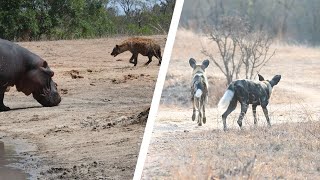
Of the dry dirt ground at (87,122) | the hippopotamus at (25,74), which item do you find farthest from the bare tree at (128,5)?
the hippopotamus at (25,74)

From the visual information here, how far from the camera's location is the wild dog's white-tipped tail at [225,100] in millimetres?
3633

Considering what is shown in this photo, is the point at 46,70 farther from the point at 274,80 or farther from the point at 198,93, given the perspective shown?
the point at 274,80

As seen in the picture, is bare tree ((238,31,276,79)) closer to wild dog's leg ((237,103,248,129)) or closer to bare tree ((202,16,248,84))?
bare tree ((202,16,248,84))

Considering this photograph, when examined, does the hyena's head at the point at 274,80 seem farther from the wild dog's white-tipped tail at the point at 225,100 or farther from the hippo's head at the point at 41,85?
the hippo's head at the point at 41,85

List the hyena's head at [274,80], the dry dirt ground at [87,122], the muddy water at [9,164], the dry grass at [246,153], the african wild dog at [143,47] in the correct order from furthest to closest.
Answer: the african wild dog at [143,47], the dry dirt ground at [87,122], the muddy water at [9,164], the hyena's head at [274,80], the dry grass at [246,153]

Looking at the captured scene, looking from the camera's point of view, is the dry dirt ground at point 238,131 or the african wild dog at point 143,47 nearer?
the dry dirt ground at point 238,131

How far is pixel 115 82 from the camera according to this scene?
10828 millimetres

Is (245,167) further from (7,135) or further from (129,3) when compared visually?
(129,3)

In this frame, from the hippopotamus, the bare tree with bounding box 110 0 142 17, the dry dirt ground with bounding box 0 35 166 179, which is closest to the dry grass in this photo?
the dry dirt ground with bounding box 0 35 166 179

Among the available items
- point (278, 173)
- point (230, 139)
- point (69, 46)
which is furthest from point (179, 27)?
point (69, 46)

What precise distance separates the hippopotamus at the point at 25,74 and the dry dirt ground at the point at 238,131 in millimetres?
4557

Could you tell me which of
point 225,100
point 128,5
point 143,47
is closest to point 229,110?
point 225,100

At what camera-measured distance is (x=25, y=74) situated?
830 cm

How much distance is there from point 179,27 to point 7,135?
133 inches
